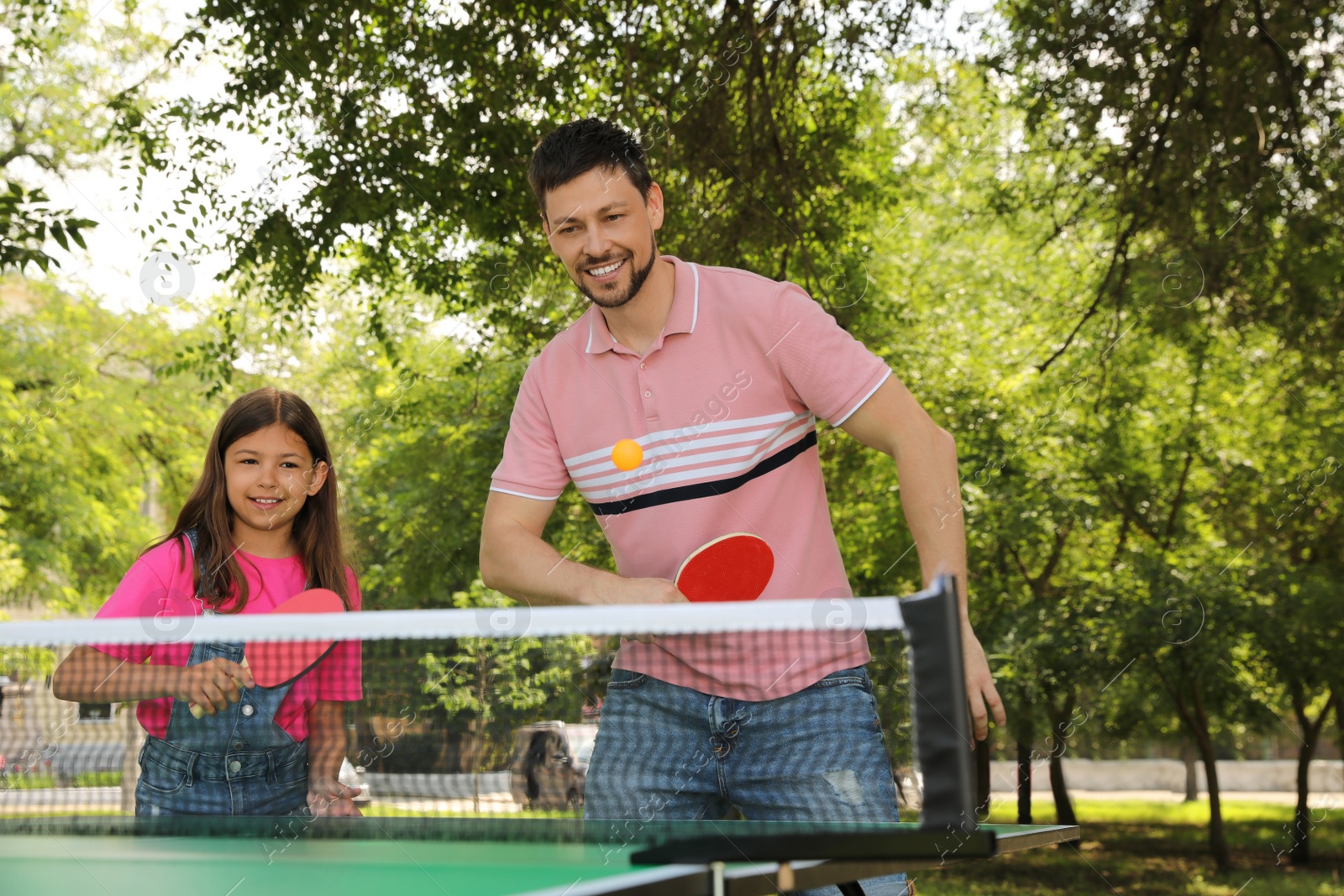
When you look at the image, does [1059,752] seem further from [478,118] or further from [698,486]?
[698,486]

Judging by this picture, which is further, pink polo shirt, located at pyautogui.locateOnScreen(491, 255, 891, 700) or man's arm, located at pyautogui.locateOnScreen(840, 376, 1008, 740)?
pink polo shirt, located at pyautogui.locateOnScreen(491, 255, 891, 700)

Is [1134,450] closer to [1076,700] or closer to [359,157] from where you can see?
[1076,700]

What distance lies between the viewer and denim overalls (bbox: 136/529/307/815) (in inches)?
88.5

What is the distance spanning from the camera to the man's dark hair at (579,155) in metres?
2.75

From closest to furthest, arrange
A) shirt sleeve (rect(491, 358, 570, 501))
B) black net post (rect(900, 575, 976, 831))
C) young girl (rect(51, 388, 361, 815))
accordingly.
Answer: black net post (rect(900, 575, 976, 831))
young girl (rect(51, 388, 361, 815))
shirt sleeve (rect(491, 358, 570, 501))

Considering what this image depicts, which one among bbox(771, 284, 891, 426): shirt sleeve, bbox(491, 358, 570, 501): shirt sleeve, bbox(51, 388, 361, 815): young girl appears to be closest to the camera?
bbox(51, 388, 361, 815): young girl

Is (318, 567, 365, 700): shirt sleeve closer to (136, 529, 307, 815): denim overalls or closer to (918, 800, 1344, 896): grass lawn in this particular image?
(136, 529, 307, 815): denim overalls

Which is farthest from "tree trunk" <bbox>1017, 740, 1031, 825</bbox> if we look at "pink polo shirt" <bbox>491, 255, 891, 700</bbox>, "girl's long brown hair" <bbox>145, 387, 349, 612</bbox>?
"pink polo shirt" <bbox>491, 255, 891, 700</bbox>

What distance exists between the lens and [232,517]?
11.1ft

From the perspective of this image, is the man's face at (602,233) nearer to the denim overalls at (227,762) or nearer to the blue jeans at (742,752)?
the blue jeans at (742,752)

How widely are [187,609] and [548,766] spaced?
4.61 ft

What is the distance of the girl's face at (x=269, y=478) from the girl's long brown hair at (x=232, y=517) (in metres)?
0.02

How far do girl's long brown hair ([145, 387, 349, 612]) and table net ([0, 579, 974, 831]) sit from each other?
67cm

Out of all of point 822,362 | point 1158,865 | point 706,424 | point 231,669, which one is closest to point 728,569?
point 706,424
